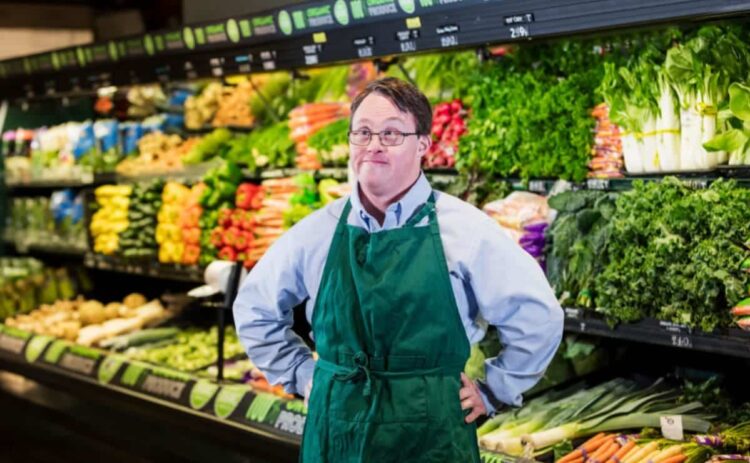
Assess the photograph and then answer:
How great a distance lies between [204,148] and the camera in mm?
6148

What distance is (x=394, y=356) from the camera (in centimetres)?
253

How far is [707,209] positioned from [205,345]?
351 cm

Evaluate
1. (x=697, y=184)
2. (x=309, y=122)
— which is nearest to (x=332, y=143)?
(x=309, y=122)

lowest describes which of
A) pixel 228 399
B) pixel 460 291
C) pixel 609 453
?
pixel 609 453

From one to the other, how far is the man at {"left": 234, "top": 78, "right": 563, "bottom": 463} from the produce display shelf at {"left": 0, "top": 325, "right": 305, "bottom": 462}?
75.1 inches

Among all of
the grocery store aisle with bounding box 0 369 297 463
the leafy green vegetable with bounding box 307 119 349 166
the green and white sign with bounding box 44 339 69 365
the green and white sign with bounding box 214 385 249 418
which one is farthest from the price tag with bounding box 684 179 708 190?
the green and white sign with bounding box 44 339 69 365

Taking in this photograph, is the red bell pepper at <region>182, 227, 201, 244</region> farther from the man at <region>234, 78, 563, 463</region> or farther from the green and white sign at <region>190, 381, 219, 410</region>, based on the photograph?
Answer: the man at <region>234, 78, 563, 463</region>

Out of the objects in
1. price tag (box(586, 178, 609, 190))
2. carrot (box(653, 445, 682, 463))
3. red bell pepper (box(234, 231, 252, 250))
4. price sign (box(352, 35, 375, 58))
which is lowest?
carrot (box(653, 445, 682, 463))

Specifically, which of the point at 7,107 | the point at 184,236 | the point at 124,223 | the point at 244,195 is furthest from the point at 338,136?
the point at 7,107

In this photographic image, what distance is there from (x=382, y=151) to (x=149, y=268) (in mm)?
4002

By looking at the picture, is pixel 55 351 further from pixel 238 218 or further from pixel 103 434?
pixel 238 218

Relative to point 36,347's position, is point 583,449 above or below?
below

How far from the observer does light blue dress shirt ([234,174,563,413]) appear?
254cm

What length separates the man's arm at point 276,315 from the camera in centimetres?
276
